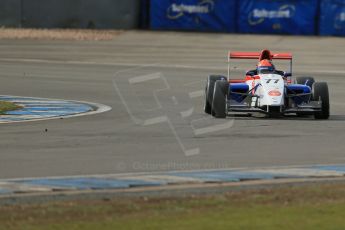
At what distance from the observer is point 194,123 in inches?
683

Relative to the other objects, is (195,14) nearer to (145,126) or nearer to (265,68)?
(265,68)

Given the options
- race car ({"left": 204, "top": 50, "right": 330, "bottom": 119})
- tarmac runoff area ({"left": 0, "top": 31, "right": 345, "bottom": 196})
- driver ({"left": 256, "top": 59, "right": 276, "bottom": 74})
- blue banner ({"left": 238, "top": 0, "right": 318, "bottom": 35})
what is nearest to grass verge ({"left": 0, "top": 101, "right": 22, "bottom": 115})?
tarmac runoff area ({"left": 0, "top": 31, "right": 345, "bottom": 196})

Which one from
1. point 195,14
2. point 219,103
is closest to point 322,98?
point 219,103

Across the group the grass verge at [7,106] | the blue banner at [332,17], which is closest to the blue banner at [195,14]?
the blue banner at [332,17]

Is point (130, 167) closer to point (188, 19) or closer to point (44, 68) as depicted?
point (44, 68)

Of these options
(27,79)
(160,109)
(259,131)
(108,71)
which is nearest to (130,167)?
(259,131)

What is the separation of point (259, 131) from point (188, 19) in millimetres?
24106

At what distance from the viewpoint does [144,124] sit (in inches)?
677

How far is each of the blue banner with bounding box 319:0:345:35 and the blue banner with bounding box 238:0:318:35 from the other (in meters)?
0.31

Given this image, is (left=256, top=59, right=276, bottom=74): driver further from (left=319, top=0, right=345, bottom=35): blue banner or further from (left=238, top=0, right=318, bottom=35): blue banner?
(left=238, top=0, right=318, bottom=35): blue banner

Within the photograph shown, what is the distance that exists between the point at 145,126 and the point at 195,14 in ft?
77.5

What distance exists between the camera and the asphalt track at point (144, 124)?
1333 centimetres

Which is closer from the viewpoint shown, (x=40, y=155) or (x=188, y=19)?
(x=40, y=155)

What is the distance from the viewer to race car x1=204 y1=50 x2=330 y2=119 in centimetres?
1812
